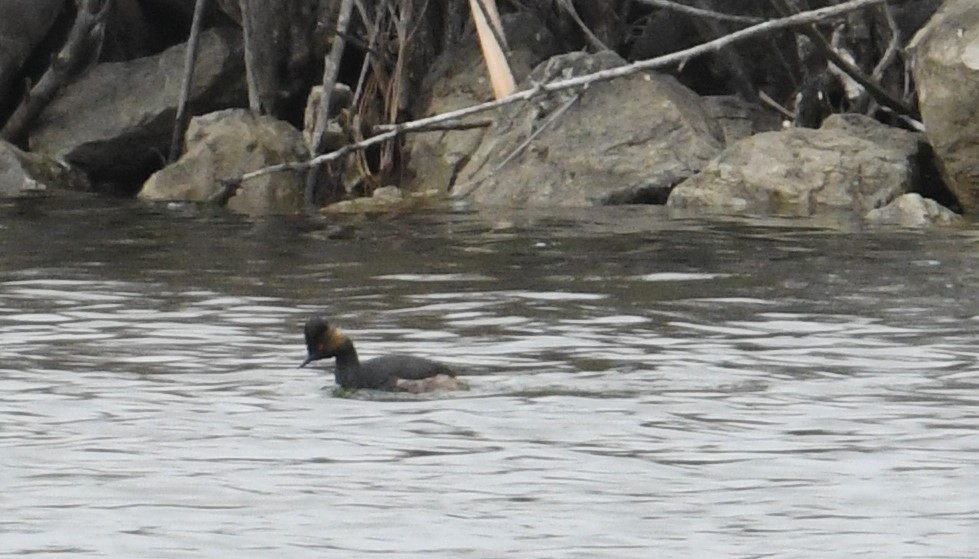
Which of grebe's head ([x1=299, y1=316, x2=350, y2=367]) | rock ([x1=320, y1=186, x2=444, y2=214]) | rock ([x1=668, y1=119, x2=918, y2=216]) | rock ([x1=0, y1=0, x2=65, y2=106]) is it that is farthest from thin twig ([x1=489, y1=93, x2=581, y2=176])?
grebe's head ([x1=299, y1=316, x2=350, y2=367])

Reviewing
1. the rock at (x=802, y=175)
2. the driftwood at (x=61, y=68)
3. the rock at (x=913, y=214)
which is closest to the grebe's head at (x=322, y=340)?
the rock at (x=913, y=214)

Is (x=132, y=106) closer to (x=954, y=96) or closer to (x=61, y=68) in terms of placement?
(x=61, y=68)

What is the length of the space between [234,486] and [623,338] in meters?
3.80

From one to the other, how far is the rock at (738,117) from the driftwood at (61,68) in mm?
5993

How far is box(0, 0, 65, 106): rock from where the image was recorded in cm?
2195

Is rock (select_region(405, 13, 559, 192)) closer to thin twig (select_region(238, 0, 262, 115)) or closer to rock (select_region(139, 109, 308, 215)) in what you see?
rock (select_region(139, 109, 308, 215))

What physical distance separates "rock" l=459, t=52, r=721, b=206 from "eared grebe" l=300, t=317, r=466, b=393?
27.1 ft

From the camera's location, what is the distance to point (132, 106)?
21.4 m

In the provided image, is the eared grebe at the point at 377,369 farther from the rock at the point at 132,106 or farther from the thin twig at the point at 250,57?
the rock at the point at 132,106

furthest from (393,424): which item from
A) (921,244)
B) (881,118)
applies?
(881,118)

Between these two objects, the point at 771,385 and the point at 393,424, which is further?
the point at 771,385

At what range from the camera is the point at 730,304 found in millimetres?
12492

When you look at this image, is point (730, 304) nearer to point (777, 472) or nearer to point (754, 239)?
point (754, 239)

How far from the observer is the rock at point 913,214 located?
53.3 feet
